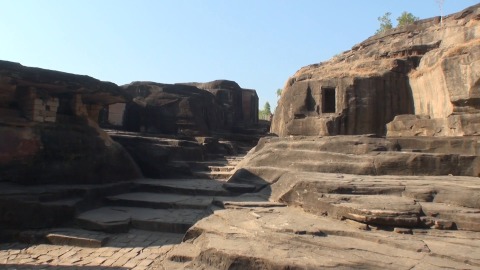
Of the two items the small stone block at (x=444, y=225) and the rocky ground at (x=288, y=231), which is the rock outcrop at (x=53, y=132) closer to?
the rocky ground at (x=288, y=231)

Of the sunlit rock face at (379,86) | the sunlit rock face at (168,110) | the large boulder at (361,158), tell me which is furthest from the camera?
the sunlit rock face at (168,110)

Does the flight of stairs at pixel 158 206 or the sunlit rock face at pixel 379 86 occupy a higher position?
the sunlit rock face at pixel 379 86

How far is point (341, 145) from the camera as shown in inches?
239

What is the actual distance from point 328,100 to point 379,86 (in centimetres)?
196

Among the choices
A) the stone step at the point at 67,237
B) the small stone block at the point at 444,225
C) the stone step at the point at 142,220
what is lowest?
the stone step at the point at 67,237

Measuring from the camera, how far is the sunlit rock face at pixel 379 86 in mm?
11234

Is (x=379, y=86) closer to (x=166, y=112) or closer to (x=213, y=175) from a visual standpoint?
(x=213, y=175)

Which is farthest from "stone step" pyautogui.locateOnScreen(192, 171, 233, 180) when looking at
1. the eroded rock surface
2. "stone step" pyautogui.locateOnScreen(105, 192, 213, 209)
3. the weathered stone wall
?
the weathered stone wall

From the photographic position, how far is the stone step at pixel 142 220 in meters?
4.57

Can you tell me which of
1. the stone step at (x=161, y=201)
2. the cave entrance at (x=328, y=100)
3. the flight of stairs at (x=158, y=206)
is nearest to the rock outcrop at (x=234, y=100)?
the cave entrance at (x=328, y=100)

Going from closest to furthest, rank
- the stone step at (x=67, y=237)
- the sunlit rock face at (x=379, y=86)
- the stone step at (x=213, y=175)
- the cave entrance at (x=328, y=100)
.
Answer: the stone step at (x=67, y=237)
the stone step at (x=213, y=175)
the sunlit rock face at (x=379, y=86)
the cave entrance at (x=328, y=100)

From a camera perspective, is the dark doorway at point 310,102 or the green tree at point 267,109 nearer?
the dark doorway at point 310,102

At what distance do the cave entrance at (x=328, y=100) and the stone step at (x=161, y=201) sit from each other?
873cm

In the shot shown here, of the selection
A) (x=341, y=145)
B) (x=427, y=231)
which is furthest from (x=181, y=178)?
(x=427, y=231)
